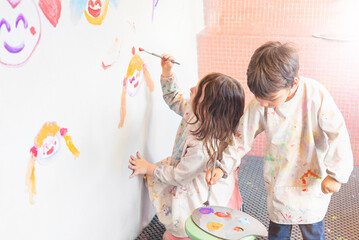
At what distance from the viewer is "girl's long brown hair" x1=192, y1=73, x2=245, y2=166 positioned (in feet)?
4.18


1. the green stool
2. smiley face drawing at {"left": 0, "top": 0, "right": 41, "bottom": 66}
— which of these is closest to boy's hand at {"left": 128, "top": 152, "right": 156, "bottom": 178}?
the green stool

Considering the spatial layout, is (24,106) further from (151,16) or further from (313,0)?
(313,0)

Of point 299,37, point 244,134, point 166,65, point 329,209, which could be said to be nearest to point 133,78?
point 166,65

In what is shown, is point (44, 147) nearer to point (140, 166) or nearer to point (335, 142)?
point (140, 166)

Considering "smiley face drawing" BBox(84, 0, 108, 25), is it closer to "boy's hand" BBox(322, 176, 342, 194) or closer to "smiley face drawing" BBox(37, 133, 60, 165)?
"smiley face drawing" BBox(37, 133, 60, 165)

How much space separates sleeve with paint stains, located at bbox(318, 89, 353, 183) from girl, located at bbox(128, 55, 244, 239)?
10.6 inches

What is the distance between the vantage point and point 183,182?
1.33 metres

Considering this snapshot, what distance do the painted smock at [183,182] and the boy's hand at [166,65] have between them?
0.06 ft

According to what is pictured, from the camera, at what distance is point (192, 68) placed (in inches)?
79.6

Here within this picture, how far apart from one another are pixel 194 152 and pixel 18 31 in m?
0.68

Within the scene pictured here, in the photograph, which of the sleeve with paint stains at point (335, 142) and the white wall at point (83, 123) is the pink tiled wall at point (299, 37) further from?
the sleeve with paint stains at point (335, 142)

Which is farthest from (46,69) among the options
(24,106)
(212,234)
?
(212,234)

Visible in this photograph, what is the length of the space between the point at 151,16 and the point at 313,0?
1055mm

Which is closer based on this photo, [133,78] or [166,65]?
[133,78]
